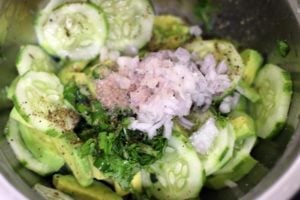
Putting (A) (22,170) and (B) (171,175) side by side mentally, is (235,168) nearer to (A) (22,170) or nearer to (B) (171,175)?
(B) (171,175)

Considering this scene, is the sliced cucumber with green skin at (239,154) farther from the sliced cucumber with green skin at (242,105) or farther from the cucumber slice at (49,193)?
the cucumber slice at (49,193)

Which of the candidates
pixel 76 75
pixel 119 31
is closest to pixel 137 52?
pixel 119 31

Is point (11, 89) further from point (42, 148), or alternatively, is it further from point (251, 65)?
point (251, 65)

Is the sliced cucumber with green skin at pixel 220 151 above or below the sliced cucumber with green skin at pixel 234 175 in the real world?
above

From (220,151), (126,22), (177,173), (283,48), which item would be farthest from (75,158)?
(283,48)

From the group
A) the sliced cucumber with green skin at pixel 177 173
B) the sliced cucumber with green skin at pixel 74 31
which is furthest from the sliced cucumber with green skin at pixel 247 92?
the sliced cucumber with green skin at pixel 74 31

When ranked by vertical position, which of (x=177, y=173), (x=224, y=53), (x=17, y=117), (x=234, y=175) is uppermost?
(x=17, y=117)
